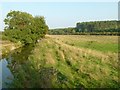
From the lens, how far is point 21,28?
7000cm

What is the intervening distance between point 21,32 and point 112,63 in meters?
46.5

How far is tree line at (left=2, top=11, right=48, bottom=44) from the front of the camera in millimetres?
67875

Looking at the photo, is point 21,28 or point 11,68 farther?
point 21,28

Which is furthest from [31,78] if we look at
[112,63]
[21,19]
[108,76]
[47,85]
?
[21,19]

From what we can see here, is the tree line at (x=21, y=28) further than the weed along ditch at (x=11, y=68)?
Yes

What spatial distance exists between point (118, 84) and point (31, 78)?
6.79m

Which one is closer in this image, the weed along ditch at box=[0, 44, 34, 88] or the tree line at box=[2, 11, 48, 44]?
the weed along ditch at box=[0, 44, 34, 88]

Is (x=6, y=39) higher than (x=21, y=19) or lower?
lower

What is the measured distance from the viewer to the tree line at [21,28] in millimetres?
67875

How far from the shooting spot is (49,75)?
20766 millimetres

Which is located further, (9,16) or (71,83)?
(9,16)

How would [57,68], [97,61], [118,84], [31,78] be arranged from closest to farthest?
[118,84], [31,78], [57,68], [97,61]

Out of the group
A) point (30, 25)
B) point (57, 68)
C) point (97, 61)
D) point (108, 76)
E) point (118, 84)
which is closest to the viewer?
point (118, 84)

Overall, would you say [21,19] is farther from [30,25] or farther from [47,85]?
[47,85]
